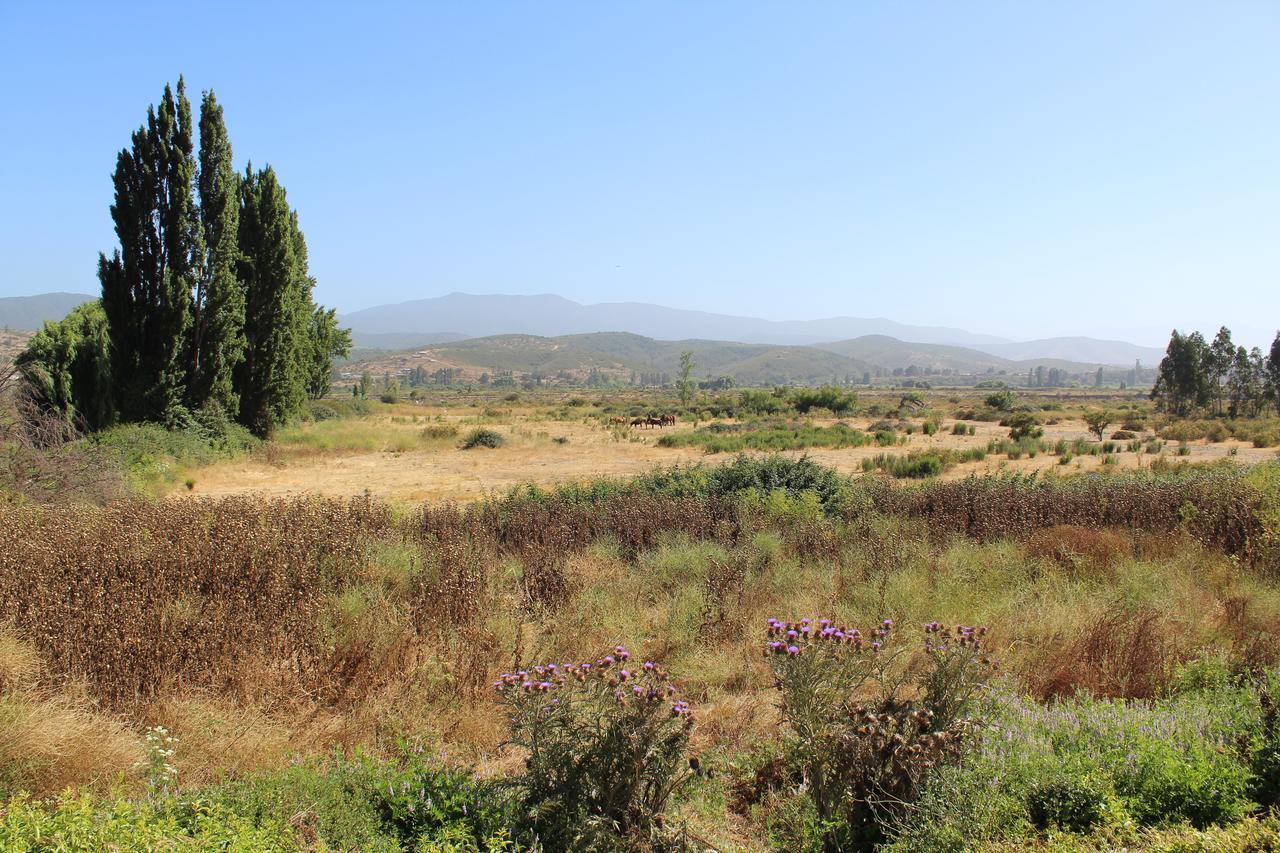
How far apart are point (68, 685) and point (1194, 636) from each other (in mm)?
6874

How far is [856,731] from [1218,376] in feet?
191

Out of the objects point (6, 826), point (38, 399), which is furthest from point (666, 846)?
point (38, 399)

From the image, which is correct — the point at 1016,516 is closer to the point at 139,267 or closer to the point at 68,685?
the point at 68,685

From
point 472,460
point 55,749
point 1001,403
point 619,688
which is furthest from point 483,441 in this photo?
point 1001,403

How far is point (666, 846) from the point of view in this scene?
9.01 feet

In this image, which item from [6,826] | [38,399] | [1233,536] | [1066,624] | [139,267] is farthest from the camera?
[139,267]

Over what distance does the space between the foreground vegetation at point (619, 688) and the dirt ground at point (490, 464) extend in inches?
336

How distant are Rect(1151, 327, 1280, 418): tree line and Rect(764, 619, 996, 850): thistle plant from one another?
175 ft

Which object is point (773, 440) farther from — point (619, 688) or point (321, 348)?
point (619, 688)

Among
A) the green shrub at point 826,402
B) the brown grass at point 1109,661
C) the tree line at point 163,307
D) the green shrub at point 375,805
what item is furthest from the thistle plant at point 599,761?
the green shrub at point 826,402

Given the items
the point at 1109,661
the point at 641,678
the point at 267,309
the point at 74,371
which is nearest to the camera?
the point at 641,678

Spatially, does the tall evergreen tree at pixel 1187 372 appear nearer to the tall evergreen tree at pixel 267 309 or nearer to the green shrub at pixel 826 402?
the green shrub at pixel 826 402

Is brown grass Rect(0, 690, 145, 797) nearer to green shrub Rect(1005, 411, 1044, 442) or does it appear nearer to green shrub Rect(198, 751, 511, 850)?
green shrub Rect(198, 751, 511, 850)

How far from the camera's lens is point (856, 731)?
3105 millimetres
